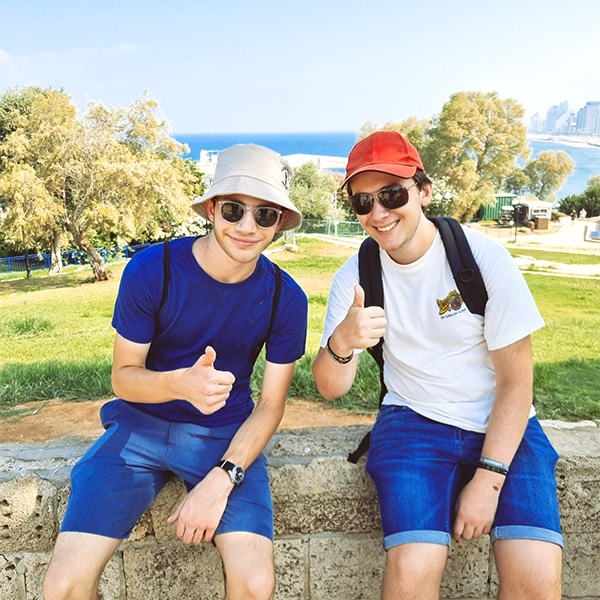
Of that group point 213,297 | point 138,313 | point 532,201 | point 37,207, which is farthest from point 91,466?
point 532,201

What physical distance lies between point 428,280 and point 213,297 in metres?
0.72

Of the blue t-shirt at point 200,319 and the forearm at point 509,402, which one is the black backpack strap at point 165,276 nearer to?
the blue t-shirt at point 200,319

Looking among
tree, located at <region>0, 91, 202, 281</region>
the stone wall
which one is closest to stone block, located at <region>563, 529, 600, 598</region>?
the stone wall

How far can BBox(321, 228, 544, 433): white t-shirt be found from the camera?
200cm

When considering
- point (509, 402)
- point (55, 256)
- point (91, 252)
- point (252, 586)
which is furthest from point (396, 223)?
point (55, 256)

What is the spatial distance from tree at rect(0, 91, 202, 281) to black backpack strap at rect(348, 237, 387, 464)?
56.1 feet

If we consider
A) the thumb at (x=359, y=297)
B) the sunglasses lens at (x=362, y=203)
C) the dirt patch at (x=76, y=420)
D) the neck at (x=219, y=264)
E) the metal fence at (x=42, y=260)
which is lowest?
the metal fence at (x=42, y=260)

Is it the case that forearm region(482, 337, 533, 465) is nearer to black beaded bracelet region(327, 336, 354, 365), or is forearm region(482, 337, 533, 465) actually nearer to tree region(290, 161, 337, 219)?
black beaded bracelet region(327, 336, 354, 365)

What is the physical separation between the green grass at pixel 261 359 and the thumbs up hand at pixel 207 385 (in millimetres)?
2549

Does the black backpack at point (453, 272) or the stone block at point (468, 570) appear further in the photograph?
the stone block at point (468, 570)

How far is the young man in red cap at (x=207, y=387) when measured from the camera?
1802 millimetres

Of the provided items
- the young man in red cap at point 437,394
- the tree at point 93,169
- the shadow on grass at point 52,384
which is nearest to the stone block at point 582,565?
the young man in red cap at point 437,394

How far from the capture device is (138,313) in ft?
6.49

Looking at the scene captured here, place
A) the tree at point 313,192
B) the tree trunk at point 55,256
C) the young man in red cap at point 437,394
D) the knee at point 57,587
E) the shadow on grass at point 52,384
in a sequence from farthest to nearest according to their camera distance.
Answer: the tree at point 313,192, the tree trunk at point 55,256, the shadow on grass at point 52,384, the young man in red cap at point 437,394, the knee at point 57,587
